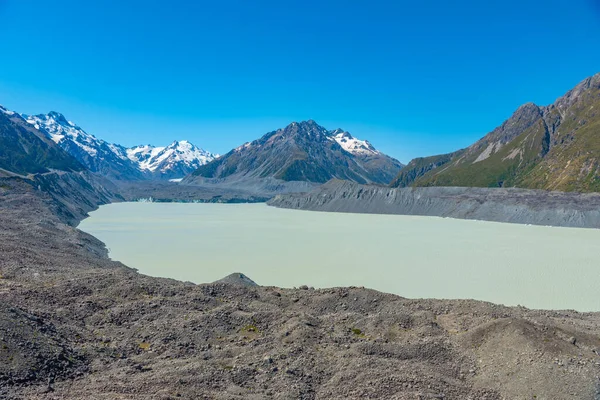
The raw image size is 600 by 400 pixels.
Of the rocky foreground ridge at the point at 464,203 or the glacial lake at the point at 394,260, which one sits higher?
the rocky foreground ridge at the point at 464,203

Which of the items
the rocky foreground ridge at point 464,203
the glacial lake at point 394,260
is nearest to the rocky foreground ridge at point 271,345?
the glacial lake at point 394,260

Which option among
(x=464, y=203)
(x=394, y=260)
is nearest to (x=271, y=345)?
(x=394, y=260)

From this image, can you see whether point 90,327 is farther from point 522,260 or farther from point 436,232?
point 436,232

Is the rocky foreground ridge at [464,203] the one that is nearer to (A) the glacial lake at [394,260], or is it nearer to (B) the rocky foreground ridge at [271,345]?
(A) the glacial lake at [394,260]

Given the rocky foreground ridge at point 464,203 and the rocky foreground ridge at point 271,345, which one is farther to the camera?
the rocky foreground ridge at point 464,203

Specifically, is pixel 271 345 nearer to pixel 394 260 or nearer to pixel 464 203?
pixel 394 260
